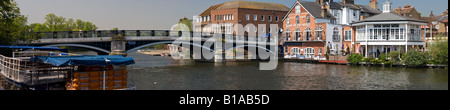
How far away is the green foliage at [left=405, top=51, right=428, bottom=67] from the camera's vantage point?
150ft

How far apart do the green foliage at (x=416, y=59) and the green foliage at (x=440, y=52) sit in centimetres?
104

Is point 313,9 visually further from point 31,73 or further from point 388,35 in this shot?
point 31,73

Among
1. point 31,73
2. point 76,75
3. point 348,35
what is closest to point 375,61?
point 348,35

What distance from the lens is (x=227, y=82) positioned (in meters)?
33.3

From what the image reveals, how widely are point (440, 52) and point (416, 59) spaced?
2752 mm

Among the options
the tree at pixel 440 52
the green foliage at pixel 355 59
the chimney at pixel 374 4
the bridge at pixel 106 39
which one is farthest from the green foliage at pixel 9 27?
the chimney at pixel 374 4

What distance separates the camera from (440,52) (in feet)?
147

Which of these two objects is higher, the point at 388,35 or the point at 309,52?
the point at 388,35

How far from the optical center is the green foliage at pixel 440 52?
44812 mm

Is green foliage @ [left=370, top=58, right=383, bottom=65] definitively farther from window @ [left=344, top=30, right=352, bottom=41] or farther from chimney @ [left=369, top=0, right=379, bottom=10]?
chimney @ [left=369, top=0, right=379, bottom=10]
